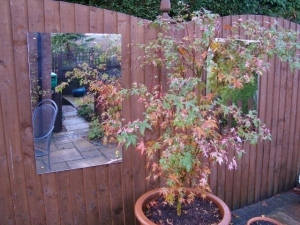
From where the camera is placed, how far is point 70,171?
7.54 ft

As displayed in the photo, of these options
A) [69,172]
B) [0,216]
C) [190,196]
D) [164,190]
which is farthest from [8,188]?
[190,196]

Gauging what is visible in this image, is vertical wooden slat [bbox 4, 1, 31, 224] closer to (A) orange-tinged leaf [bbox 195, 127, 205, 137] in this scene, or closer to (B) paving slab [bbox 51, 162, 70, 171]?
(B) paving slab [bbox 51, 162, 70, 171]

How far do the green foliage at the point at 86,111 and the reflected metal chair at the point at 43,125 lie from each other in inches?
7.1

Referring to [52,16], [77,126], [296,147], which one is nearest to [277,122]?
[296,147]

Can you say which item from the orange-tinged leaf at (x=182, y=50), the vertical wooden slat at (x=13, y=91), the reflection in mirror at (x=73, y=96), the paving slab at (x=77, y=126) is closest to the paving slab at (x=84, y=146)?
the reflection in mirror at (x=73, y=96)

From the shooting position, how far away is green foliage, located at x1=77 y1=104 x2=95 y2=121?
2304mm

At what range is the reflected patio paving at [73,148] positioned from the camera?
224 centimetres

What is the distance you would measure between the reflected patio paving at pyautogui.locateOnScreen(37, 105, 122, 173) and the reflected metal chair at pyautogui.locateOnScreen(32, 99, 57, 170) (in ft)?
0.14

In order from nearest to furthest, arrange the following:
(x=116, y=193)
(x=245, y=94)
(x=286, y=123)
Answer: (x=116, y=193) → (x=245, y=94) → (x=286, y=123)

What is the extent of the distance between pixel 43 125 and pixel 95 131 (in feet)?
1.25

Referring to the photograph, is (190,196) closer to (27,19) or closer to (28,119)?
(28,119)

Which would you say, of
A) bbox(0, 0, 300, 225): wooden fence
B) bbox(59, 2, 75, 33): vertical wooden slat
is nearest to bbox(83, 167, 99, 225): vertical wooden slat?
bbox(0, 0, 300, 225): wooden fence

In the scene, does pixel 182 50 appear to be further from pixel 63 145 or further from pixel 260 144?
pixel 260 144

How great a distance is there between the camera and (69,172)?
2295 millimetres
